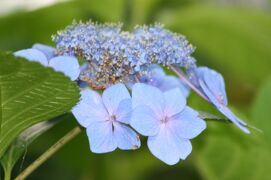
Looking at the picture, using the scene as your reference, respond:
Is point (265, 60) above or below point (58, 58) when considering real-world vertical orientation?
below

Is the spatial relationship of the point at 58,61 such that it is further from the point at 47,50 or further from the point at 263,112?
the point at 263,112

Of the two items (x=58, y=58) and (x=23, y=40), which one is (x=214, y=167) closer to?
(x=58, y=58)

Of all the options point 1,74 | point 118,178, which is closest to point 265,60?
point 118,178

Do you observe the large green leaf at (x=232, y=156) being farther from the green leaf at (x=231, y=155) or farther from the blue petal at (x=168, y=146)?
the blue petal at (x=168, y=146)

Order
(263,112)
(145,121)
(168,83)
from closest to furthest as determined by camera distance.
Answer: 1. (145,121)
2. (168,83)
3. (263,112)

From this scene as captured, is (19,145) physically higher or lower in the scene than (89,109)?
lower

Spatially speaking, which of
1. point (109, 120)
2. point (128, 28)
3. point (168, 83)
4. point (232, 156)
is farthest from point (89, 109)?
point (128, 28)
